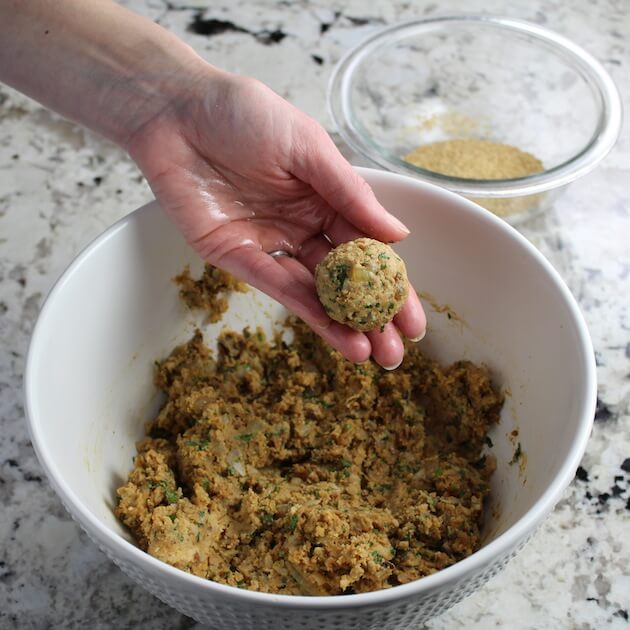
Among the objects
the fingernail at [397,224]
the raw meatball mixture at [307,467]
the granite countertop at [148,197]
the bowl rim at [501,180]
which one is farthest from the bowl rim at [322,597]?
the bowl rim at [501,180]

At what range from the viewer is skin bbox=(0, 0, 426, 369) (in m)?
1.70

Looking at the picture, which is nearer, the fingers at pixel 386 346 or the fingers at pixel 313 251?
the fingers at pixel 386 346

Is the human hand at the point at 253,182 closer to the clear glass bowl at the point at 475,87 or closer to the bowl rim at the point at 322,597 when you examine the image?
the bowl rim at the point at 322,597

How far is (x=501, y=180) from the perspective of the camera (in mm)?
2150

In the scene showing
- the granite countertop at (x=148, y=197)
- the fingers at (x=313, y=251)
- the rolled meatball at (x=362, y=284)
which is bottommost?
the granite countertop at (x=148, y=197)

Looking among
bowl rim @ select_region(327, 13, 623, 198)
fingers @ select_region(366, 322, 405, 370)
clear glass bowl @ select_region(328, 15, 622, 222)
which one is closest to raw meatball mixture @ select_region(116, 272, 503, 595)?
fingers @ select_region(366, 322, 405, 370)

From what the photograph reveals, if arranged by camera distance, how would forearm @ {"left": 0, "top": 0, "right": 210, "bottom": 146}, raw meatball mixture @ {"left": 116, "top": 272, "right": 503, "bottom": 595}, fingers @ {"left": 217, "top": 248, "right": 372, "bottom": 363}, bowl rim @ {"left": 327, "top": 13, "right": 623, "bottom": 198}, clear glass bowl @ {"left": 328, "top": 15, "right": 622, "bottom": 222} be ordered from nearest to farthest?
raw meatball mixture @ {"left": 116, "top": 272, "right": 503, "bottom": 595}, fingers @ {"left": 217, "top": 248, "right": 372, "bottom": 363}, forearm @ {"left": 0, "top": 0, "right": 210, "bottom": 146}, bowl rim @ {"left": 327, "top": 13, "right": 623, "bottom": 198}, clear glass bowl @ {"left": 328, "top": 15, "right": 622, "bottom": 222}

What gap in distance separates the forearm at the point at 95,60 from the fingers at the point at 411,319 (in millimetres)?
699

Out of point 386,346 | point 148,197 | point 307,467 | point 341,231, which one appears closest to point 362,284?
point 386,346

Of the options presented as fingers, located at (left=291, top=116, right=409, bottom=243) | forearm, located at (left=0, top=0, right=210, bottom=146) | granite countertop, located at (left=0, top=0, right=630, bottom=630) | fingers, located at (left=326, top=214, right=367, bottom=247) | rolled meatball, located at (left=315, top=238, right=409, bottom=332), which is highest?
forearm, located at (left=0, top=0, right=210, bottom=146)

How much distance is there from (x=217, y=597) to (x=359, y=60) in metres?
1.87

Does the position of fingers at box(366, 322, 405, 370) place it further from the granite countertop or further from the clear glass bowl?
the clear glass bowl

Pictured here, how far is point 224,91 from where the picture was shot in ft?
5.66

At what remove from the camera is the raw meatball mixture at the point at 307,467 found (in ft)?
4.77
